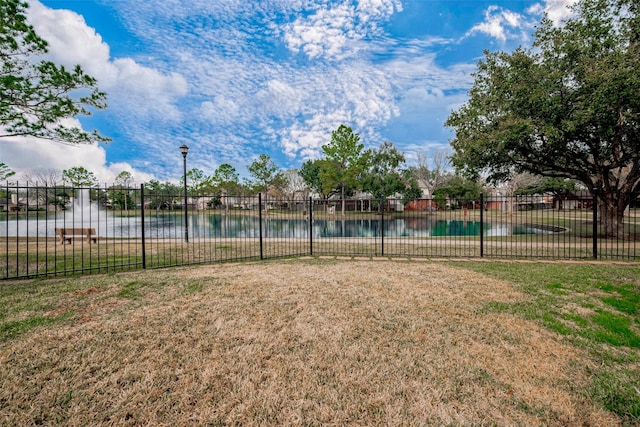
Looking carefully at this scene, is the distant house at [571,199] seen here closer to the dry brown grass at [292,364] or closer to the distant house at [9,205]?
the dry brown grass at [292,364]

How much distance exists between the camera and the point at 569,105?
10.1 meters

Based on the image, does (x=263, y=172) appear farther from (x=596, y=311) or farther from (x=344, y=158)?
(x=596, y=311)

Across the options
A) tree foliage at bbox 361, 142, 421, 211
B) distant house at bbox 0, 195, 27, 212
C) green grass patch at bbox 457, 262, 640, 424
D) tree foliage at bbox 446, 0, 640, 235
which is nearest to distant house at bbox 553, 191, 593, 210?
tree foliage at bbox 446, 0, 640, 235

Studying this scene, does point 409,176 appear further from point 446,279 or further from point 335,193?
point 446,279

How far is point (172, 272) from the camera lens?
5863mm

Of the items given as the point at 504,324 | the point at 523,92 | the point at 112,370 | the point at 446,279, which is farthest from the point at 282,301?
the point at 523,92

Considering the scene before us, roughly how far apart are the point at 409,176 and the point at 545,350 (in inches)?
1355

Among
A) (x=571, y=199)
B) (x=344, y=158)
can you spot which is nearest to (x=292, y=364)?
(x=571, y=199)

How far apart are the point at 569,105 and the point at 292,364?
42.9ft

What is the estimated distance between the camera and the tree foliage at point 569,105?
8984mm

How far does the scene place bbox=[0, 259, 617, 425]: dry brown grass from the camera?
1916 millimetres

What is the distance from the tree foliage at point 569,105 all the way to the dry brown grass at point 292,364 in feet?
29.0

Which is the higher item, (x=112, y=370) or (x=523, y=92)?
(x=523, y=92)

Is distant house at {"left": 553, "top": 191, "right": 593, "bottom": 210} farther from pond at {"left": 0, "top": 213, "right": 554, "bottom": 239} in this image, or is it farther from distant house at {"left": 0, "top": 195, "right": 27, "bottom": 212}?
distant house at {"left": 0, "top": 195, "right": 27, "bottom": 212}
